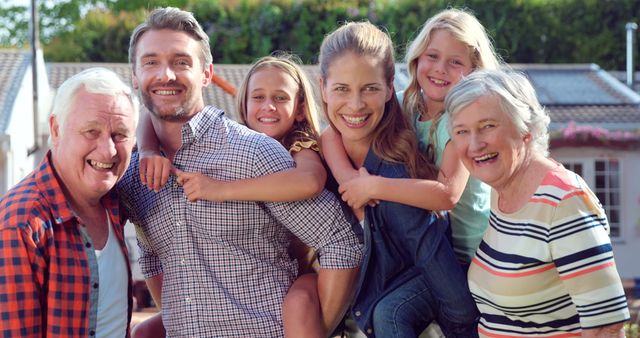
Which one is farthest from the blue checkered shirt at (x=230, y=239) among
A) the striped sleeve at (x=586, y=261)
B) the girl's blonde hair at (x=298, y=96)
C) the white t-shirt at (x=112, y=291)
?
the striped sleeve at (x=586, y=261)

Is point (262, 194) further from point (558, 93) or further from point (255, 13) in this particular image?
point (255, 13)

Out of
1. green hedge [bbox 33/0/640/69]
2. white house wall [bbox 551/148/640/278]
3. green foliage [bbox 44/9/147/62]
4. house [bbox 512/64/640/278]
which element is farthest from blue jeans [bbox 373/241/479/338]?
green foliage [bbox 44/9/147/62]

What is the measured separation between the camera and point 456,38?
3.55 meters

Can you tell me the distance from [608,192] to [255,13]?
1230 centimetres

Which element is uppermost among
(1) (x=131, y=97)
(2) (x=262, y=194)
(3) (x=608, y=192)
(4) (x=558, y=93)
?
(1) (x=131, y=97)

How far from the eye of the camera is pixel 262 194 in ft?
10.4

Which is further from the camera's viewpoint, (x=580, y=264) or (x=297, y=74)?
(x=297, y=74)

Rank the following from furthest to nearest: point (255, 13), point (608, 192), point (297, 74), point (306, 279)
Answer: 1. point (255, 13)
2. point (608, 192)
3. point (297, 74)
4. point (306, 279)

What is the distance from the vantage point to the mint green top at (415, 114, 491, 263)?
3338mm

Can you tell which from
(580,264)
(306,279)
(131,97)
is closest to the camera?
(580,264)

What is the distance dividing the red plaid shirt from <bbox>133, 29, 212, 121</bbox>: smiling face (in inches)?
19.6

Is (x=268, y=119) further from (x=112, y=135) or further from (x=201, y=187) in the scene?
(x=112, y=135)

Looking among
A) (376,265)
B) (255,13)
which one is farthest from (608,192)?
(376,265)

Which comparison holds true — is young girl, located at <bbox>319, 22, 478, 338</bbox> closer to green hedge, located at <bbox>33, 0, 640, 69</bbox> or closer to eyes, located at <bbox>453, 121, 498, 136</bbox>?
eyes, located at <bbox>453, 121, 498, 136</bbox>
